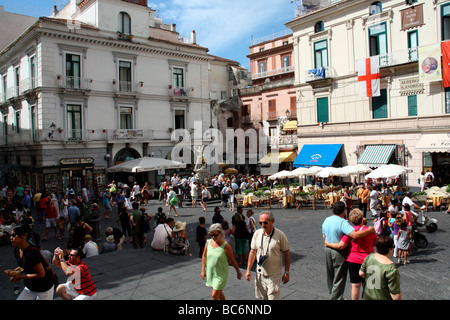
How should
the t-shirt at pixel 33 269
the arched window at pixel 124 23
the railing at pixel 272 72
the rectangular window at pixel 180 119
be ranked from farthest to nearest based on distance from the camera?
the railing at pixel 272 72
the rectangular window at pixel 180 119
the arched window at pixel 124 23
the t-shirt at pixel 33 269

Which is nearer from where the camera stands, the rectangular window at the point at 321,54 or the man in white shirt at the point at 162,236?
the man in white shirt at the point at 162,236

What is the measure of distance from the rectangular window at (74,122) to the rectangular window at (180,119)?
846 cm

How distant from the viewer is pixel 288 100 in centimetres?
3606

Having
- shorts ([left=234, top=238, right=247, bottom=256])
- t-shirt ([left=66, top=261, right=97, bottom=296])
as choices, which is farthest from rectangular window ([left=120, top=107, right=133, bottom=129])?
t-shirt ([left=66, top=261, right=97, bottom=296])

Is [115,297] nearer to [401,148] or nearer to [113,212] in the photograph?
[113,212]

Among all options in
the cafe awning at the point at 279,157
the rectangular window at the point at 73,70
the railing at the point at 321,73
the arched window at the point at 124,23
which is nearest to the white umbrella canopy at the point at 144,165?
the rectangular window at the point at 73,70

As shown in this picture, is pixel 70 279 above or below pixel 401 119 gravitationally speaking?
below

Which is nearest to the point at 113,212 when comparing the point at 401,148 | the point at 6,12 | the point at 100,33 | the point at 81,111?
the point at 81,111

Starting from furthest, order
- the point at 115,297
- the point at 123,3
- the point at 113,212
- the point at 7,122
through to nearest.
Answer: the point at 7,122 → the point at 123,3 → the point at 113,212 → the point at 115,297

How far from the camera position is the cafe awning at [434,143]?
63.0ft

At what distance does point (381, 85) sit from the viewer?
22.2m

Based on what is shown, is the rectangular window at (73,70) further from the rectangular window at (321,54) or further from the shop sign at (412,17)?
the shop sign at (412,17)

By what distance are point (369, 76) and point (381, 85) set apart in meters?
0.89
